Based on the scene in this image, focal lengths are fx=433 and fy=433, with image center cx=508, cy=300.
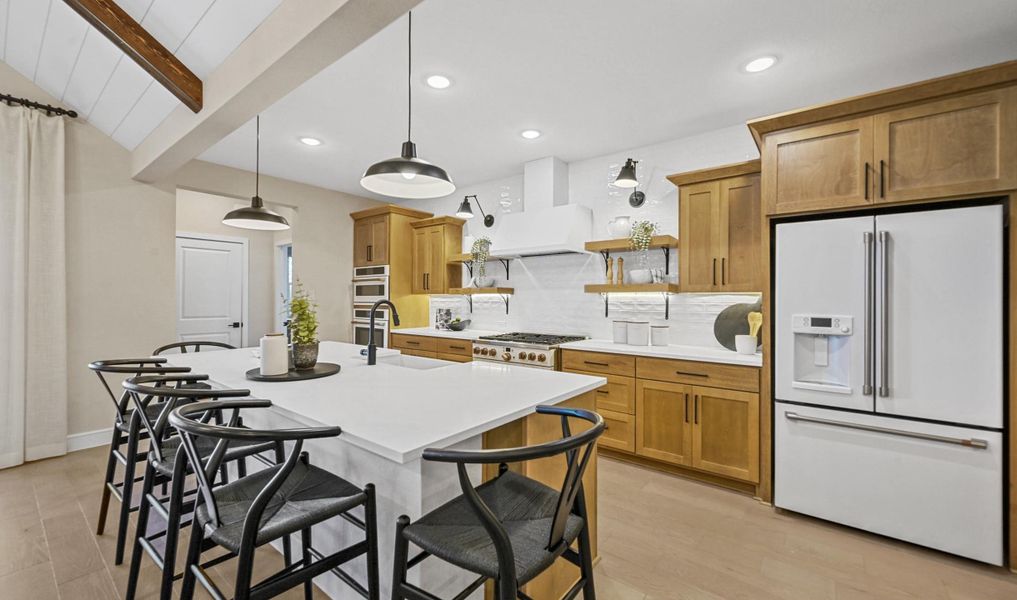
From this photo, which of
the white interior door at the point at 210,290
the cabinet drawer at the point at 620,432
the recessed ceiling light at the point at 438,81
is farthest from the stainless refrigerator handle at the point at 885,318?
the white interior door at the point at 210,290

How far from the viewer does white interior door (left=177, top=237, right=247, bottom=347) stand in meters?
5.45

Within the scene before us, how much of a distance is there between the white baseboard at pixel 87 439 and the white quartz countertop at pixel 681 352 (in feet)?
12.8

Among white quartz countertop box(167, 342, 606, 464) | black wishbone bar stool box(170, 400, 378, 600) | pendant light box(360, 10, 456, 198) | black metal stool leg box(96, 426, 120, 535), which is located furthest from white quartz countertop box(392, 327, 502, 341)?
black wishbone bar stool box(170, 400, 378, 600)

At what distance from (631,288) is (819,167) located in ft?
4.99

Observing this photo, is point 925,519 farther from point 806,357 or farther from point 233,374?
point 233,374

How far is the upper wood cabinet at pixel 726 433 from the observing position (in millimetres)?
2727

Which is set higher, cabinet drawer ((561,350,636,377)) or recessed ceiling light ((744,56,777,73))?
recessed ceiling light ((744,56,777,73))

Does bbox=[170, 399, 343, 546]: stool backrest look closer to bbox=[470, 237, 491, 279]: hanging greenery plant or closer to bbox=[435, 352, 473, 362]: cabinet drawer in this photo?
bbox=[435, 352, 473, 362]: cabinet drawer

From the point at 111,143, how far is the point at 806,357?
17.9ft

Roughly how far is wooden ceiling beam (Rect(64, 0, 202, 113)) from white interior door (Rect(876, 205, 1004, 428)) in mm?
3935

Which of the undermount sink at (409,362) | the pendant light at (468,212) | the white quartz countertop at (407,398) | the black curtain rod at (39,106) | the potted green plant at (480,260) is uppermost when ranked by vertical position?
the black curtain rod at (39,106)

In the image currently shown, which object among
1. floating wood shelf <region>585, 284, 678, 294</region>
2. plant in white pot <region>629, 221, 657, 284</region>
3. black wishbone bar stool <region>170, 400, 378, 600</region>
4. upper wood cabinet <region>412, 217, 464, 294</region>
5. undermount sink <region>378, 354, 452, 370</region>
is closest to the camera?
black wishbone bar stool <region>170, 400, 378, 600</region>

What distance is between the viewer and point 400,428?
1253mm

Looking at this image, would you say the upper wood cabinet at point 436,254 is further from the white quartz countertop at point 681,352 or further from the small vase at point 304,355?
the small vase at point 304,355
